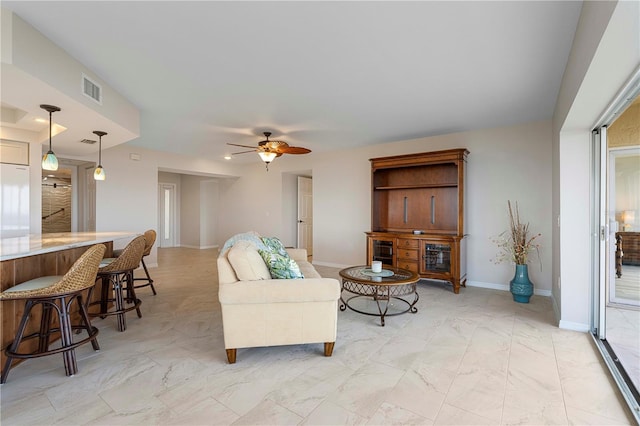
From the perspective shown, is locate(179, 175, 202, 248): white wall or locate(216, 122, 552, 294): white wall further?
locate(179, 175, 202, 248): white wall

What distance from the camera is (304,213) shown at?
Answer: 312 inches

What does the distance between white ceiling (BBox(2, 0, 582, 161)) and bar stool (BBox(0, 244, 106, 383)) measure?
164 cm

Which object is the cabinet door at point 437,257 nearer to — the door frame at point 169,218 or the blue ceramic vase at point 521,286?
the blue ceramic vase at point 521,286

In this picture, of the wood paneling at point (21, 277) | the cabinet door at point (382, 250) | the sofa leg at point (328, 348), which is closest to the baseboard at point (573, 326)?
the cabinet door at point (382, 250)

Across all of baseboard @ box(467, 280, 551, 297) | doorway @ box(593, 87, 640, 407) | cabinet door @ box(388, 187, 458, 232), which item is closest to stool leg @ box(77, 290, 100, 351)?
doorway @ box(593, 87, 640, 407)

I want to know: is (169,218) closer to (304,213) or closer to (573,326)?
(304,213)

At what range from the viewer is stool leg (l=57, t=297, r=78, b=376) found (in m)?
2.14

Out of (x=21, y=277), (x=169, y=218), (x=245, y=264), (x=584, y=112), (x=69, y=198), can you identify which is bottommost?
(x=21, y=277)

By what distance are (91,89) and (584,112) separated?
4290mm

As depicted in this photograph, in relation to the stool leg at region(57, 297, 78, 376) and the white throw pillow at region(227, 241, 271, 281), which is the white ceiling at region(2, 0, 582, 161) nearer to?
the white throw pillow at region(227, 241, 271, 281)

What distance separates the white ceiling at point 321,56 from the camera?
196 cm

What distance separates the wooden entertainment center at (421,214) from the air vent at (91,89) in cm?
379

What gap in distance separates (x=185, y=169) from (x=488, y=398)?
22.1 feet

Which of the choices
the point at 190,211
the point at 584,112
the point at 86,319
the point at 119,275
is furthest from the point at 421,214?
the point at 190,211
